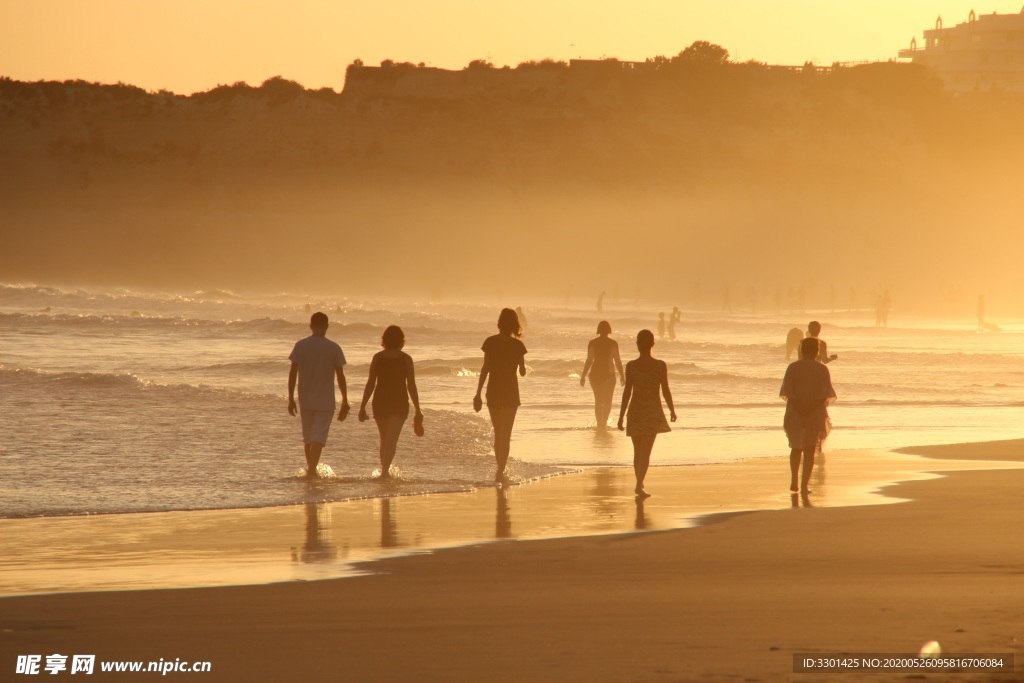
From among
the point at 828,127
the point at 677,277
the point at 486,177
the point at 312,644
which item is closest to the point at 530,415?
the point at 312,644

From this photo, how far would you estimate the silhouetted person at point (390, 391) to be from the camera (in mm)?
12211

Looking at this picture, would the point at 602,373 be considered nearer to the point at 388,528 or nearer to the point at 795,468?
the point at 795,468

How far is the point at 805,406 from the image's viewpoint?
37.9 feet

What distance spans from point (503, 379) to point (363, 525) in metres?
3.08

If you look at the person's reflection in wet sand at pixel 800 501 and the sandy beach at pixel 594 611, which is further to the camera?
the person's reflection in wet sand at pixel 800 501

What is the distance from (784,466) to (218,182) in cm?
14838

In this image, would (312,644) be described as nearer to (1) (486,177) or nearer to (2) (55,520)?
(2) (55,520)

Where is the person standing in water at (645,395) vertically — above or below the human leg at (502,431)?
above

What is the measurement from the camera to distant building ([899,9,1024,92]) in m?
178

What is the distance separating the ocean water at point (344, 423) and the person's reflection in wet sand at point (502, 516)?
570mm

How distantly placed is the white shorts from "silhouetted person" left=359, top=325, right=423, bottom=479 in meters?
0.31

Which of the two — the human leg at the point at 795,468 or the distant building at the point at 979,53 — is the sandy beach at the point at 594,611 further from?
the distant building at the point at 979,53

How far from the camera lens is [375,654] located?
19.5 feet

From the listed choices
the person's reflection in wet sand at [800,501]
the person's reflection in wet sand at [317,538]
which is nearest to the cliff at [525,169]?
the person's reflection in wet sand at [800,501]
